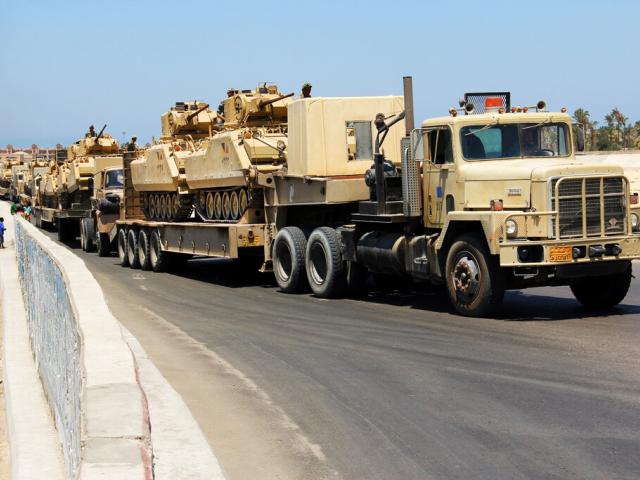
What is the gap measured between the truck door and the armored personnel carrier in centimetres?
908

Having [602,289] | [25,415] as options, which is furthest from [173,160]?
[25,415]

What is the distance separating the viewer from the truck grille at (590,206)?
1334 cm

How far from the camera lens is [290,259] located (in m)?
18.8

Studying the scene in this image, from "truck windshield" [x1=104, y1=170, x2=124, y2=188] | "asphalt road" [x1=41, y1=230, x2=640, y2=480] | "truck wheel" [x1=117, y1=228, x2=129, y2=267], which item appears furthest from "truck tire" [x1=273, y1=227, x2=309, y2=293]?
"truck windshield" [x1=104, y1=170, x2=124, y2=188]

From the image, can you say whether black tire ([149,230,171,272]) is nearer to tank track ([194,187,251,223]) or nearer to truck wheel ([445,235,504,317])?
tank track ([194,187,251,223])

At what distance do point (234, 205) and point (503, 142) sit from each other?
7.80m

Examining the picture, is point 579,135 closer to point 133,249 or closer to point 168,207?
point 168,207

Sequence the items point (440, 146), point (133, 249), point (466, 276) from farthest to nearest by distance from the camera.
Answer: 1. point (133, 249)
2. point (440, 146)
3. point (466, 276)

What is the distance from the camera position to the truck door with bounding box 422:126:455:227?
14789mm

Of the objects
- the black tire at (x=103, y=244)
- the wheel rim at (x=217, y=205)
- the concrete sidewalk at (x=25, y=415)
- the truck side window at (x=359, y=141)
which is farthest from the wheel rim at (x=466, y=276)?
the black tire at (x=103, y=244)

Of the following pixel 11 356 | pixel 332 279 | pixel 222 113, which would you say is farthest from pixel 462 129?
pixel 222 113

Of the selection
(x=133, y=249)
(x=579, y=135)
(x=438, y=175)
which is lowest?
(x=133, y=249)

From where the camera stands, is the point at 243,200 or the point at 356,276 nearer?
the point at 356,276

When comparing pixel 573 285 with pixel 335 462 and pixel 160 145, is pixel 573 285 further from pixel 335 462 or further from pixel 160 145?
pixel 160 145
